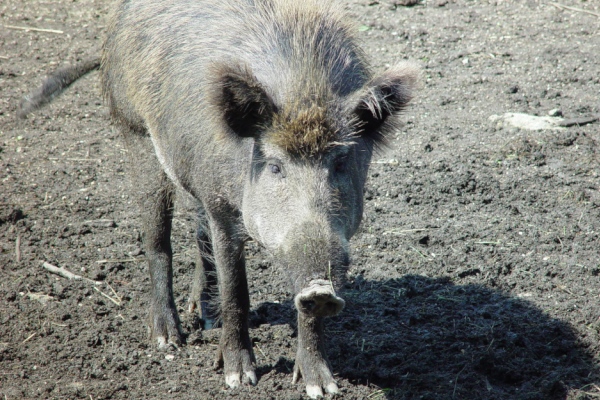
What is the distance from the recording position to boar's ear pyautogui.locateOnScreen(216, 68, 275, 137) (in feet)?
11.5

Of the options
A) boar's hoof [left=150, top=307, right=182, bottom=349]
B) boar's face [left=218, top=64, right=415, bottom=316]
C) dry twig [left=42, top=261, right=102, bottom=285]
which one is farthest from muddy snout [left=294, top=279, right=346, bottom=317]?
dry twig [left=42, top=261, right=102, bottom=285]

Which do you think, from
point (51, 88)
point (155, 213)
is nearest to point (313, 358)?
point (155, 213)

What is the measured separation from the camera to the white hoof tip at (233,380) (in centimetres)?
429

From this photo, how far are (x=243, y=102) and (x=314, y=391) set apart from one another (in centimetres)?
183

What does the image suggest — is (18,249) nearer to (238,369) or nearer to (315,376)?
(238,369)

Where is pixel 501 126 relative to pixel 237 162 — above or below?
below

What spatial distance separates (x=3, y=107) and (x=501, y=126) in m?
5.45

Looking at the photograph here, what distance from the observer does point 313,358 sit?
427 cm

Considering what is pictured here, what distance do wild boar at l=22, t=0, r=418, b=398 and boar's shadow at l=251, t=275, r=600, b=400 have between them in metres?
0.40

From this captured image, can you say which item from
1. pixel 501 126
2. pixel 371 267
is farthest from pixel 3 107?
pixel 501 126

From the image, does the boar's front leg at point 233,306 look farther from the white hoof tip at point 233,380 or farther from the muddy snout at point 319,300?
the muddy snout at point 319,300

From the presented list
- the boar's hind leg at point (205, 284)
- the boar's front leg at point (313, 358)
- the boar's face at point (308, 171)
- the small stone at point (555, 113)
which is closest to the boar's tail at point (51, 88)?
the boar's hind leg at point (205, 284)

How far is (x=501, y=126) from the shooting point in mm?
7043

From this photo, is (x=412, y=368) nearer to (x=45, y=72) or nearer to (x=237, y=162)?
(x=237, y=162)
